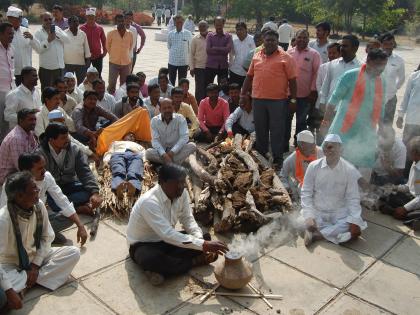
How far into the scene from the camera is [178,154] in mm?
6680

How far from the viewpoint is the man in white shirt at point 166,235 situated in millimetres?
3865

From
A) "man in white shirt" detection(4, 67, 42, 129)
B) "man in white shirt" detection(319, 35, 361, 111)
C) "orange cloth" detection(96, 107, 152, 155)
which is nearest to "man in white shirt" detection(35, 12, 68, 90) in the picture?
"man in white shirt" detection(4, 67, 42, 129)

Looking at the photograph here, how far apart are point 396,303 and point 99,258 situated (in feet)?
8.94

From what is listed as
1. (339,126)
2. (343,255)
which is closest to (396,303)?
(343,255)

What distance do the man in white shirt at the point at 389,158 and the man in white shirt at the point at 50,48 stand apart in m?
5.73

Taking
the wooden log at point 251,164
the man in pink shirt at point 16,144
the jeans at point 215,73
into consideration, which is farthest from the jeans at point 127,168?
the jeans at point 215,73

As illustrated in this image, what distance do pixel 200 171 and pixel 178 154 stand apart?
791 mm

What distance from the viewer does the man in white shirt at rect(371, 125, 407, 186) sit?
244 inches

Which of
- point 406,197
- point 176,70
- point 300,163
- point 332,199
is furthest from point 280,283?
point 176,70

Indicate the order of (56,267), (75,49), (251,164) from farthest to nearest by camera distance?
(75,49) < (251,164) < (56,267)

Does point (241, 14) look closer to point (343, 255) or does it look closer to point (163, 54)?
point (163, 54)

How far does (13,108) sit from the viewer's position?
6.34 m

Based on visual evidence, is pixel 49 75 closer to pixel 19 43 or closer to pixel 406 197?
pixel 19 43

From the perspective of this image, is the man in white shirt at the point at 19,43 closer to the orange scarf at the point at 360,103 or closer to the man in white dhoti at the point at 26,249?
the man in white dhoti at the point at 26,249
